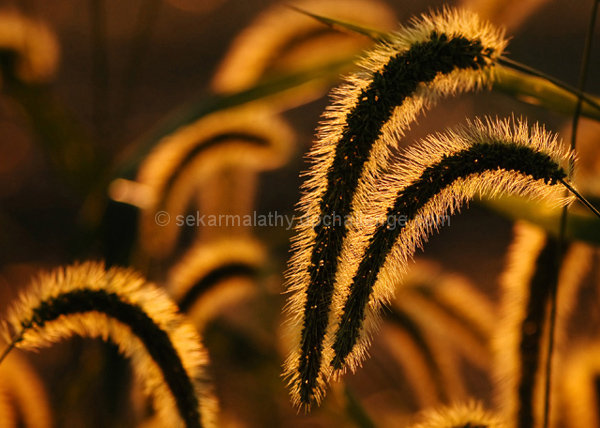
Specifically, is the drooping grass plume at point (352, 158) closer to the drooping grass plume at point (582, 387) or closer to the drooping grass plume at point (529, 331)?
the drooping grass plume at point (529, 331)

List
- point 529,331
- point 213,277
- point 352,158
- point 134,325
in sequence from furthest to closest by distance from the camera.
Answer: point 213,277 → point 529,331 → point 134,325 → point 352,158

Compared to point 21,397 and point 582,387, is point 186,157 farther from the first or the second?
point 582,387

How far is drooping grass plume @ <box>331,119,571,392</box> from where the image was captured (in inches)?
34.3

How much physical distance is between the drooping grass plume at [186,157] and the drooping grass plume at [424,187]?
885 mm

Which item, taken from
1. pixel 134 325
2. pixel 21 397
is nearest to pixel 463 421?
pixel 134 325

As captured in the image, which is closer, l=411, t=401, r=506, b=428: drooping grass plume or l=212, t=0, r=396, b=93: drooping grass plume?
l=411, t=401, r=506, b=428: drooping grass plume

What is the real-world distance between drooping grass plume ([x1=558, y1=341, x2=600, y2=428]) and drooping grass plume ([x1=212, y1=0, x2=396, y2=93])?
1.09 meters

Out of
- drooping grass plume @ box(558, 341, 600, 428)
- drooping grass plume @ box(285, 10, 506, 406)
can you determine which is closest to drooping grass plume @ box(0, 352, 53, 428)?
drooping grass plume @ box(285, 10, 506, 406)

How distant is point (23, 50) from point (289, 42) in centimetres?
89

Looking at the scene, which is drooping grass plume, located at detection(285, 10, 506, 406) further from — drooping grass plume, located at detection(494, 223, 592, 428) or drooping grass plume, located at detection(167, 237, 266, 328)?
drooping grass plume, located at detection(167, 237, 266, 328)

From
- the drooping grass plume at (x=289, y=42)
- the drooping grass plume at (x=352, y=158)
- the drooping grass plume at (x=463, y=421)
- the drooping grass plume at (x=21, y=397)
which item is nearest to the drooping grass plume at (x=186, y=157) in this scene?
the drooping grass plume at (x=289, y=42)

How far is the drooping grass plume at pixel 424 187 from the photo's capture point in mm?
871

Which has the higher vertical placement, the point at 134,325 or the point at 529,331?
the point at 529,331

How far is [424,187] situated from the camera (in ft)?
3.02
